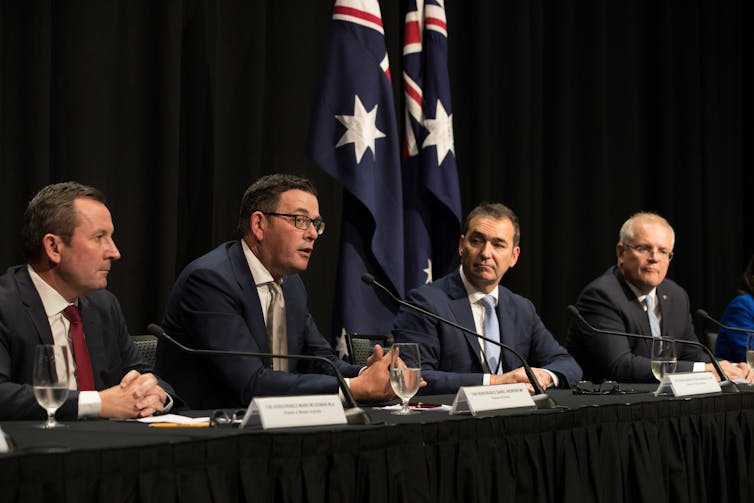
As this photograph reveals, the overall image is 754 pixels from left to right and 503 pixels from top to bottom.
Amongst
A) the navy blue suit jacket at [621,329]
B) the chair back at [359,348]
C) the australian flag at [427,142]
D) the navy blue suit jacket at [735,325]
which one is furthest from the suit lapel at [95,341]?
the navy blue suit jacket at [735,325]

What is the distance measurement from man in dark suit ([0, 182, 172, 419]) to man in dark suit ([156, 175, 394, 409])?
0.83 ft

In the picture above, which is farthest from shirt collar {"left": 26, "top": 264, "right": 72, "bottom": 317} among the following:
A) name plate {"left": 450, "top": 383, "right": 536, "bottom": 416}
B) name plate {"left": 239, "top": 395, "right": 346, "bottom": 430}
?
name plate {"left": 450, "top": 383, "right": 536, "bottom": 416}

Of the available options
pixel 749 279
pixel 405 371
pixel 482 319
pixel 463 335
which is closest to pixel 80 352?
pixel 405 371

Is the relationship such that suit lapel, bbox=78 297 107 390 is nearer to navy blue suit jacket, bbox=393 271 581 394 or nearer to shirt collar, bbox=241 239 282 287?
shirt collar, bbox=241 239 282 287

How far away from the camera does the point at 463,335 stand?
4.01m

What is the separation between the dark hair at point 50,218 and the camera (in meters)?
2.96

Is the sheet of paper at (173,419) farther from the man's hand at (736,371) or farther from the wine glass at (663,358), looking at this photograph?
the man's hand at (736,371)

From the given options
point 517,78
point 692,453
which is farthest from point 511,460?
point 517,78

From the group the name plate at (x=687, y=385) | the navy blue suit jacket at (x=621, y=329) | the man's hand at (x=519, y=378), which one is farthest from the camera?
the navy blue suit jacket at (x=621, y=329)

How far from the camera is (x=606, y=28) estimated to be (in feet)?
23.4

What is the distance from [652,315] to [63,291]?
2.77 metres

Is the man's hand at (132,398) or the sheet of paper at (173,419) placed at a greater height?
the man's hand at (132,398)

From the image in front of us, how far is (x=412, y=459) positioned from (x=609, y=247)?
4998 mm

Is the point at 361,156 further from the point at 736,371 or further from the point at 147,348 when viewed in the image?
the point at 736,371
